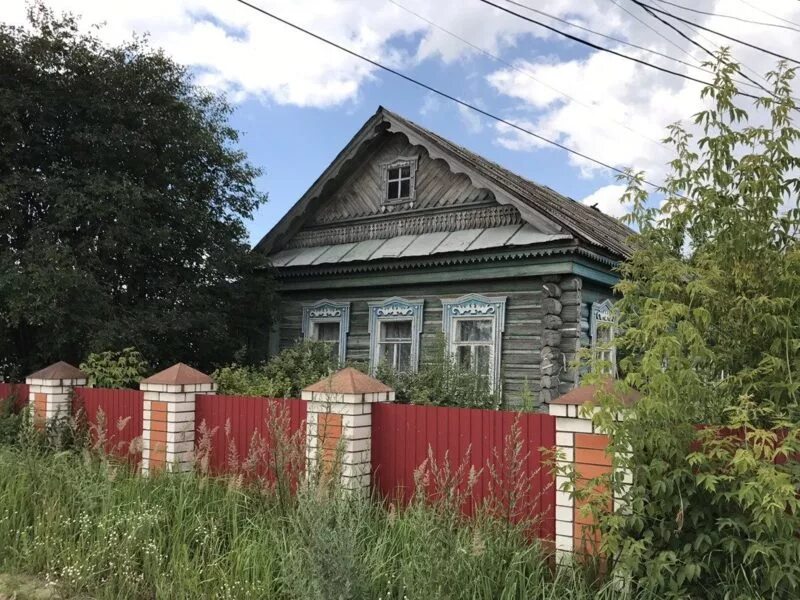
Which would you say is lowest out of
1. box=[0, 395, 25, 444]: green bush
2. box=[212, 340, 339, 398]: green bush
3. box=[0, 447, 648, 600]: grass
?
box=[0, 447, 648, 600]: grass

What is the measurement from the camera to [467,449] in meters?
4.93

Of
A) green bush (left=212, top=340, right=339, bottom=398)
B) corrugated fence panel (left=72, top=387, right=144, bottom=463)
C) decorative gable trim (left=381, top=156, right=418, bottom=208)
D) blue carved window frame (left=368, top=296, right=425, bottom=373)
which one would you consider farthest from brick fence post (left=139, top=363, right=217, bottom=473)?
decorative gable trim (left=381, top=156, right=418, bottom=208)

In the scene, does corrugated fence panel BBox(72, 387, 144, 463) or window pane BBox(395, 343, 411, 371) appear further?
window pane BBox(395, 343, 411, 371)

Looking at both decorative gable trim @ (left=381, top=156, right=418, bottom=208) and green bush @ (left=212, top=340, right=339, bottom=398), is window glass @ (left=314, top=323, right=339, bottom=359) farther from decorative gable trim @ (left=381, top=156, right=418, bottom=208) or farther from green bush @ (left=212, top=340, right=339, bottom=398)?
decorative gable trim @ (left=381, top=156, right=418, bottom=208)

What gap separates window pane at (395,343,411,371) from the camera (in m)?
11.6

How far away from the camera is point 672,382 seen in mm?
3408

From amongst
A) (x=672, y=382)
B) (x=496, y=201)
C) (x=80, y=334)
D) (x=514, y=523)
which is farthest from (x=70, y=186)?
(x=672, y=382)

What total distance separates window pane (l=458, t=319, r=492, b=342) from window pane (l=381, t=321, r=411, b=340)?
1.10 m

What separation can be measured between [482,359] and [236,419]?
17.0ft

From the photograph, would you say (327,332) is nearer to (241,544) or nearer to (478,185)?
(478,185)

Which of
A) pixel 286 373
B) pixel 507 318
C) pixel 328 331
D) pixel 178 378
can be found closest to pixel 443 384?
pixel 507 318

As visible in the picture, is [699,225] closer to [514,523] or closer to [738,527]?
[738,527]

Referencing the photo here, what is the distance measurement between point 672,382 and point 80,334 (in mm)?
8915

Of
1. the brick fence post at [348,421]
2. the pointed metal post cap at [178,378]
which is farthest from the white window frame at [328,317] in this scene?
the brick fence post at [348,421]
